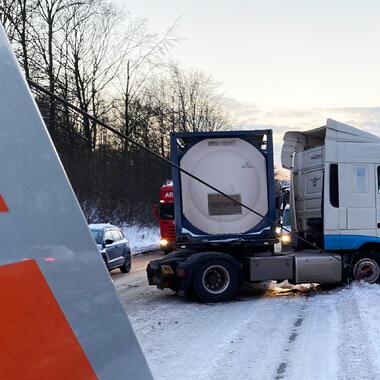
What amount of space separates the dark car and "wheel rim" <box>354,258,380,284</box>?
22.4 ft

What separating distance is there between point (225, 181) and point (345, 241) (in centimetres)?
278

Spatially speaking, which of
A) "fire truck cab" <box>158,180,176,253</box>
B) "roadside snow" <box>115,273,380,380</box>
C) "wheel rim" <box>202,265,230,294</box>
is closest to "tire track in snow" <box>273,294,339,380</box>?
"roadside snow" <box>115,273,380,380</box>

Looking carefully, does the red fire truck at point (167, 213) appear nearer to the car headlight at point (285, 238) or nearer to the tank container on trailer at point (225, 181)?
the car headlight at point (285, 238)

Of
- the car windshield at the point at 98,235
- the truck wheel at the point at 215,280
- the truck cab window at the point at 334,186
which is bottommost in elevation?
the truck wheel at the point at 215,280

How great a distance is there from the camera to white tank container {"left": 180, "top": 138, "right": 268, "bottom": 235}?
1197 cm

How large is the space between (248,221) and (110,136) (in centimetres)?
2768

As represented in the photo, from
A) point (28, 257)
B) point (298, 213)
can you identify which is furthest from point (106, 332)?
point (298, 213)

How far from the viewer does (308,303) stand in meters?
11.1

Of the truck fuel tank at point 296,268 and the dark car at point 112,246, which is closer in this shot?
the truck fuel tank at point 296,268

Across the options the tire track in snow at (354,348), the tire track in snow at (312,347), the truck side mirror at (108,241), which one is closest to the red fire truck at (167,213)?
the truck side mirror at (108,241)

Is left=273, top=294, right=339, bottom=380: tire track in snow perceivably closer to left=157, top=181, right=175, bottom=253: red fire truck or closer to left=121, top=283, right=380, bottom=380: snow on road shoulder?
left=121, top=283, right=380, bottom=380: snow on road shoulder

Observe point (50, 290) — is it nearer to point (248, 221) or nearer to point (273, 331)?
point (273, 331)

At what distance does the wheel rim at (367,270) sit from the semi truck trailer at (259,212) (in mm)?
20

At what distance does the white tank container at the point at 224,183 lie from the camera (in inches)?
471
